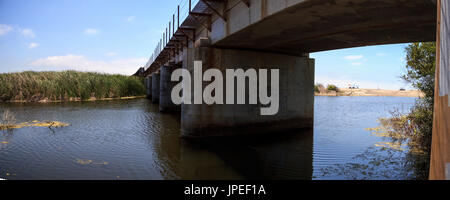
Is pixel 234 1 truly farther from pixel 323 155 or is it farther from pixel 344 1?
pixel 323 155

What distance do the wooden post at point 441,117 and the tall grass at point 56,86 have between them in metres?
36.8

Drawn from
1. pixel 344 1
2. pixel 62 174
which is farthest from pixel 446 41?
pixel 62 174

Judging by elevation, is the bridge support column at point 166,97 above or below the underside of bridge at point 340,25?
below

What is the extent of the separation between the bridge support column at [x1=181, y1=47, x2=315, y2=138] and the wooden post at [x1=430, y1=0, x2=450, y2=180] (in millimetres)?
9741

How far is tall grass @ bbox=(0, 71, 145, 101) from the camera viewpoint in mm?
31805

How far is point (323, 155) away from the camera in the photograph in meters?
10.2

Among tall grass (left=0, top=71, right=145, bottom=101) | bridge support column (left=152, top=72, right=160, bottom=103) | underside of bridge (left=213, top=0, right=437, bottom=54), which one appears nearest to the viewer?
underside of bridge (left=213, top=0, right=437, bottom=54)

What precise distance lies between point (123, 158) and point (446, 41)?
9.10 m

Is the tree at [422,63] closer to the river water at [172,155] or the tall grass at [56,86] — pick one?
the river water at [172,155]

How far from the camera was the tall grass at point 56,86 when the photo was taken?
3180cm

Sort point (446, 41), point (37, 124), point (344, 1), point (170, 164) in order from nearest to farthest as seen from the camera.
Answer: point (446, 41)
point (344, 1)
point (170, 164)
point (37, 124)

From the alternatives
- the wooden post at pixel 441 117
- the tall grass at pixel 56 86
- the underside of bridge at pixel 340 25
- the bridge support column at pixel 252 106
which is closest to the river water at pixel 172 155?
the bridge support column at pixel 252 106

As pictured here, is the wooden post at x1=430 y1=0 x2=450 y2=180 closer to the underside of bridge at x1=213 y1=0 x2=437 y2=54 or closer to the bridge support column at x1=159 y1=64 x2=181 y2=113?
the underside of bridge at x1=213 y1=0 x2=437 y2=54
